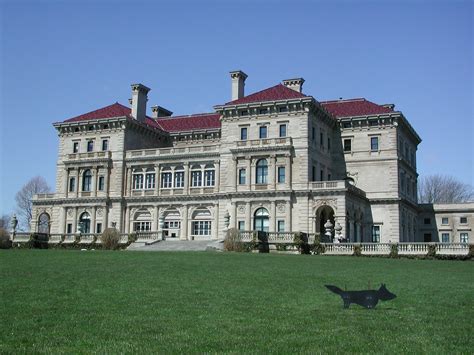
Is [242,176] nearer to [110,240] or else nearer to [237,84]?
[237,84]

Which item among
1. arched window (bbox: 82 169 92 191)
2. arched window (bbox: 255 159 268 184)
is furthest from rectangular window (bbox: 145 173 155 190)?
arched window (bbox: 255 159 268 184)

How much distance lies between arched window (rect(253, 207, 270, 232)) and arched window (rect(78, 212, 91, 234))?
19540 millimetres

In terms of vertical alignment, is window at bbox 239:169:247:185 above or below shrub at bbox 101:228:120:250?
above

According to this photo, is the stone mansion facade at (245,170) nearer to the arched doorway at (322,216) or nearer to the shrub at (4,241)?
the arched doorway at (322,216)

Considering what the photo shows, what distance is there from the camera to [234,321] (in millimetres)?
13312

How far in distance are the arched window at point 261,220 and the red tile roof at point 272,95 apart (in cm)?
1081

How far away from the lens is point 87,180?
225 ft

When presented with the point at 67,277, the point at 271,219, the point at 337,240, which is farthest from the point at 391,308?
the point at 271,219

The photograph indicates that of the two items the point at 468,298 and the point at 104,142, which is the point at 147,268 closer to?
the point at 468,298

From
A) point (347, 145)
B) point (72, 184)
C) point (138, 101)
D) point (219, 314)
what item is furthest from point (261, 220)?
point (219, 314)

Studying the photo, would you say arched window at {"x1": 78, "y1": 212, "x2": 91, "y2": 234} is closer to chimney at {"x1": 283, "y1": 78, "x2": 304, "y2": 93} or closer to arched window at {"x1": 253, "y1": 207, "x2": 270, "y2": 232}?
arched window at {"x1": 253, "y1": 207, "x2": 270, "y2": 232}

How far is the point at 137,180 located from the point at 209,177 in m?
8.52

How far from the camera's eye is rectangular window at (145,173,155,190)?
2603 inches

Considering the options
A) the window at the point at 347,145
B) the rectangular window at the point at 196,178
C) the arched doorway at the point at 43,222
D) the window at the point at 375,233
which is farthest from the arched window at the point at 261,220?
the arched doorway at the point at 43,222
